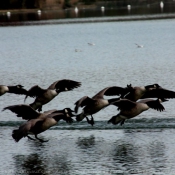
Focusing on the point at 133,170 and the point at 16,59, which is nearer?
the point at 133,170

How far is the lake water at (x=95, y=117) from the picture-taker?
11820 millimetres

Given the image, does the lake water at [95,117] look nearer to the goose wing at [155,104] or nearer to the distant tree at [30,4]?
the goose wing at [155,104]

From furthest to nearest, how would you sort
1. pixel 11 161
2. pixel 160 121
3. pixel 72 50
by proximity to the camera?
pixel 72 50, pixel 160 121, pixel 11 161

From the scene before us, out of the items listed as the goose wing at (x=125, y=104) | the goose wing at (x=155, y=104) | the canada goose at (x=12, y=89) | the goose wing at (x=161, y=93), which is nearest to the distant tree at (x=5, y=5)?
the canada goose at (x=12, y=89)

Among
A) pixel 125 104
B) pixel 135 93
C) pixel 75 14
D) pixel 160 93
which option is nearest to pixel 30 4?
pixel 75 14

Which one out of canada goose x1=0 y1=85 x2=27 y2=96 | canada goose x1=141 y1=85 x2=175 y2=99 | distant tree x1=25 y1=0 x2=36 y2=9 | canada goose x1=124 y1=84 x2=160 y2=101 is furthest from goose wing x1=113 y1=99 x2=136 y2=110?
distant tree x1=25 y1=0 x2=36 y2=9

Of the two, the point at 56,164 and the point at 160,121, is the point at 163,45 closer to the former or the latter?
the point at 160,121

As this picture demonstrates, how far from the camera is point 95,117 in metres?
15.9

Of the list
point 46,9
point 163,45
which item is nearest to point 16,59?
point 163,45

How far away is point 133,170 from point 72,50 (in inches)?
1059

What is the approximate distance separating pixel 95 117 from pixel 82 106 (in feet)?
5.78

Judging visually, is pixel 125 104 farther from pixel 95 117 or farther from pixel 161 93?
pixel 95 117

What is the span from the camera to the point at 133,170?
11258mm

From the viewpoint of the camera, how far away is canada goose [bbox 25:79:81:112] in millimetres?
15346
